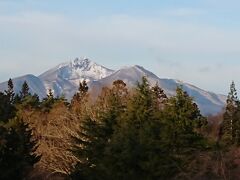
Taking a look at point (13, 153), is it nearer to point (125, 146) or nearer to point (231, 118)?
point (125, 146)

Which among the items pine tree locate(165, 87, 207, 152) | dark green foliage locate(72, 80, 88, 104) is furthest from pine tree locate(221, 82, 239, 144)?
pine tree locate(165, 87, 207, 152)

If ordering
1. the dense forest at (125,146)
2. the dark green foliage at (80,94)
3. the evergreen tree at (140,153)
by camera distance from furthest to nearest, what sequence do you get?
the dark green foliage at (80,94), the evergreen tree at (140,153), the dense forest at (125,146)

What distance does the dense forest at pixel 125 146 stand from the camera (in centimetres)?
2499

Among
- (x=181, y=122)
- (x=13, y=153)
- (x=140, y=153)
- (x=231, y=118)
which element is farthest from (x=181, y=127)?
(x=231, y=118)

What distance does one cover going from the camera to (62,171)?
35.6 m

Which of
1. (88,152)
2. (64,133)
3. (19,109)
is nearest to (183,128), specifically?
(88,152)

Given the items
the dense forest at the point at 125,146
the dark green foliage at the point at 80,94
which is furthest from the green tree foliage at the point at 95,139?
the dark green foliage at the point at 80,94

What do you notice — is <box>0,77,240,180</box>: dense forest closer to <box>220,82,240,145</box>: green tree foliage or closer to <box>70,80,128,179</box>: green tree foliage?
<box>70,80,128,179</box>: green tree foliage

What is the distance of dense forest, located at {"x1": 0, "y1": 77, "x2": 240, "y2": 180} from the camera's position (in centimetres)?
2499

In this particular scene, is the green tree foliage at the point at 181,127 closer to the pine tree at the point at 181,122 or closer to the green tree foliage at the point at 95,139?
the pine tree at the point at 181,122

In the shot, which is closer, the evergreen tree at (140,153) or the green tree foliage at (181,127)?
the evergreen tree at (140,153)

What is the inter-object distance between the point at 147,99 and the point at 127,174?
5270 mm

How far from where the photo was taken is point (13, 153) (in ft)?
94.0

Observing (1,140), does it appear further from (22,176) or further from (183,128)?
(183,128)
